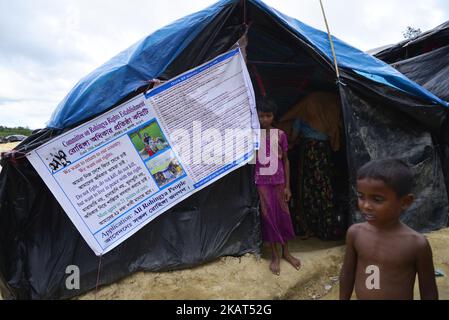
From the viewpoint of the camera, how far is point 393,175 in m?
1.45

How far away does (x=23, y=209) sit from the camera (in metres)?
2.52

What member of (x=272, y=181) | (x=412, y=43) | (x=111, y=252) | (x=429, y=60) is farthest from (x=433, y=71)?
(x=111, y=252)

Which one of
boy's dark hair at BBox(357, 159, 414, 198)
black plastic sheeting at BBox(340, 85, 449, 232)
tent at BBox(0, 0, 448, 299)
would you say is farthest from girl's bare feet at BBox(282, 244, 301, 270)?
Answer: boy's dark hair at BBox(357, 159, 414, 198)

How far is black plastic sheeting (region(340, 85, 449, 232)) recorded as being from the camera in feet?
10.0

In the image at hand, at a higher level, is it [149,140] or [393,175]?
[149,140]

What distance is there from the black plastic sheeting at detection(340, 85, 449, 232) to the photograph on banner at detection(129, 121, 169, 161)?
172 cm

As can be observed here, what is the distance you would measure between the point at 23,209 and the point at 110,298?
40.0 inches

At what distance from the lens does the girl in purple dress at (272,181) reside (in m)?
2.99

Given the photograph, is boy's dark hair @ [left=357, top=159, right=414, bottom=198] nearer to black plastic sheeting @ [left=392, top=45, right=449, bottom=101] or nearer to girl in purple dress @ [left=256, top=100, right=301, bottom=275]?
girl in purple dress @ [left=256, top=100, right=301, bottom=275]

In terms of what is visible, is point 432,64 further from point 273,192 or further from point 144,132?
point 144,132

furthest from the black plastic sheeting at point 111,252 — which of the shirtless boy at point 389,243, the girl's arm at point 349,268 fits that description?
the shirtless boy at point 389,243

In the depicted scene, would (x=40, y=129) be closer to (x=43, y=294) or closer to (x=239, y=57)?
(x=43, y=294)

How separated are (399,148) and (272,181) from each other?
154cm
